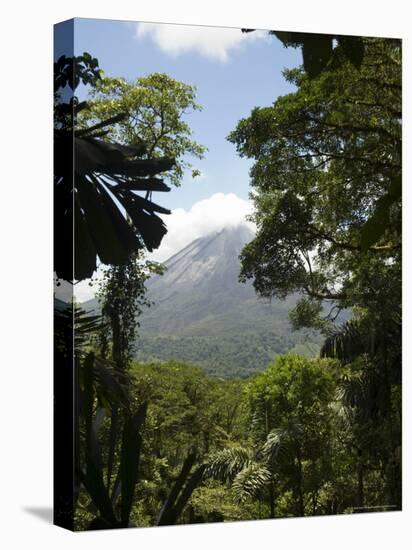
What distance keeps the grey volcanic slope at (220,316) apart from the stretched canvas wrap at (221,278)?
0.5 inches

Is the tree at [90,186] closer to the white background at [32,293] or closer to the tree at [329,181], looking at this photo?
the white background at [32,293]

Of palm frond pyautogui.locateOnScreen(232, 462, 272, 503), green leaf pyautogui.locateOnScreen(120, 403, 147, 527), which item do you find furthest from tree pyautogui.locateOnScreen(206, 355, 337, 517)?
green leaf pyautogui.locateOnScreen(120, 403, 147, 527)

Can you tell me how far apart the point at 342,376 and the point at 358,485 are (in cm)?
73

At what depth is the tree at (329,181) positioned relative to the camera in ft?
18.6

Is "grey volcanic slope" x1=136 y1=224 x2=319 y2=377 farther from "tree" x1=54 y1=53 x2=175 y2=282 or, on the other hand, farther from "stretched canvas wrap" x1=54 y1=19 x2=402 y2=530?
"tree" x1=54 y1=53 x2=175 y2=282

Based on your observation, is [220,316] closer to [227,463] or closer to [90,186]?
[227,463]

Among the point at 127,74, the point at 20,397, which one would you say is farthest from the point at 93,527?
the point at 127,74

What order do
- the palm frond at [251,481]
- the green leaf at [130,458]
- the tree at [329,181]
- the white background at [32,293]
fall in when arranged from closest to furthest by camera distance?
the green leaf at [130,458] < the white background at [32,293] < the palm frond at [251,481] < the tree at [329,181]

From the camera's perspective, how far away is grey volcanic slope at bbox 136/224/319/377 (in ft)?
17.6

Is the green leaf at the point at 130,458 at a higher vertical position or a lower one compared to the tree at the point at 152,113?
lower

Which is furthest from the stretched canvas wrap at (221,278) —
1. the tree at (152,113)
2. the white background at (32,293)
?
the white background at (32,293)

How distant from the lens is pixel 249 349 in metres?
5.56

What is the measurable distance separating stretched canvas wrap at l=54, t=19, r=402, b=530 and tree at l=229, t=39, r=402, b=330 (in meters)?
0.01
